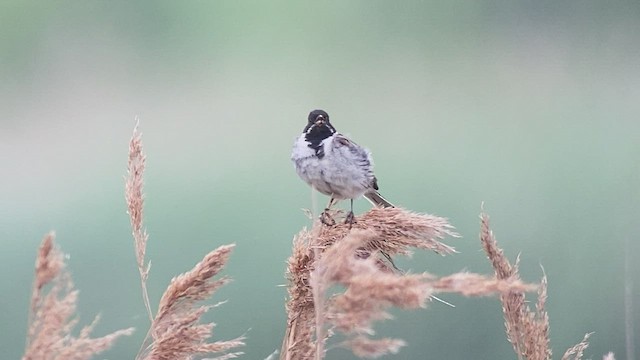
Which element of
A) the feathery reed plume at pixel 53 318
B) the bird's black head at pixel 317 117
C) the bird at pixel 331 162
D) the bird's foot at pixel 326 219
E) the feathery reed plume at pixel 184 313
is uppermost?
the bird's black head at pixel 317 117

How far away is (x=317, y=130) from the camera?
1913mm

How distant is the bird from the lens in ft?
6.02

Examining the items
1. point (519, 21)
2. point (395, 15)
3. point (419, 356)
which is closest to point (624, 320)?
point (419, 356)

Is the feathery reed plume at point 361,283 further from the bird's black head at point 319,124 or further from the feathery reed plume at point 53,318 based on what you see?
the bird's black head at point 319,124

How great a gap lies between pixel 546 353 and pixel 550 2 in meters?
1.67

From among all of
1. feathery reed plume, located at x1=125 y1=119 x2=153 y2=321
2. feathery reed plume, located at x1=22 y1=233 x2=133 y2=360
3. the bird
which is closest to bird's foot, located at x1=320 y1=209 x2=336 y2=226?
the bird

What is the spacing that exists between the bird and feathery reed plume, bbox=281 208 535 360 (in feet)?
1.63

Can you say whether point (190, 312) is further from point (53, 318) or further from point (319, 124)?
point (319, 124)

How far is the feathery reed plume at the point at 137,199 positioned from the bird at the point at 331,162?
641mm

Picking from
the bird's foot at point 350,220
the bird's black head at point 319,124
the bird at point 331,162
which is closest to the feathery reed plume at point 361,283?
the bird's foot at point 350,220

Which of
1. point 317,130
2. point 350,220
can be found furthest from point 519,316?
point 317,130

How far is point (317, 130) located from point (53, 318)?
3.45 feet

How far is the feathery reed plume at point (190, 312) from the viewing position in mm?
1079

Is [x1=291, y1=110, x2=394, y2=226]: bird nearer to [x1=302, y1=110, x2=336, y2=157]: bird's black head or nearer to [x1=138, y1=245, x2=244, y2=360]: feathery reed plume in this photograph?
[x1=302, y1=110, x2=336, y2=157]: bird's black head
